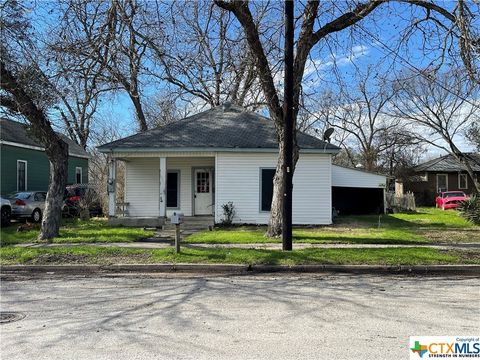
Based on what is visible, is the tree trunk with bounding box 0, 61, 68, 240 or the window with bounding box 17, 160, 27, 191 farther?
the window with bounding box 17, 160, 27, 191

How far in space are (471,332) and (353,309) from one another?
155 centimetres

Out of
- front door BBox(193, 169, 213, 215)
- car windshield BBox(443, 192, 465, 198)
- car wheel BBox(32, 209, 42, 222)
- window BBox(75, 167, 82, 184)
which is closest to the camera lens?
front door BBox(193, 169, 213, 215)

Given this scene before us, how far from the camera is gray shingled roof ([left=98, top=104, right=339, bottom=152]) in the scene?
60.2ft

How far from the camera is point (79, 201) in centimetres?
2109

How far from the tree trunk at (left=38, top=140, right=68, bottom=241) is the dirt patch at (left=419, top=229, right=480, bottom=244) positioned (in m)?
11.5

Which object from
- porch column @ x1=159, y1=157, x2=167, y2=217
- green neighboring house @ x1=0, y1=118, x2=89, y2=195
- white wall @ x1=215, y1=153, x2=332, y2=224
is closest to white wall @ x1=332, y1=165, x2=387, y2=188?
white wall @ x1=215, y1=153, x2=332, y2=224

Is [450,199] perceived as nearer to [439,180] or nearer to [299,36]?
[439,180]

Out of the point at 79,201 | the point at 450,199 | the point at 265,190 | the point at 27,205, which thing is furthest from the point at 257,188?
the point at 450,199

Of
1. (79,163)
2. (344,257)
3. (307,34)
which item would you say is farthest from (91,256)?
(79,163)

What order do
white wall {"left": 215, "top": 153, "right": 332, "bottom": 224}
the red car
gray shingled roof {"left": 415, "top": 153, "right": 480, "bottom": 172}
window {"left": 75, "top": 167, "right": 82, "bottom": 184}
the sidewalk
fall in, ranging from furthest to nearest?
gray shingled roof {"left": 415, "top": 153, "right": 480, "bottom": 172} → the red car → window {"left": 75, "top": 167, "right": 82, "bottom": 184} → white wall {"left": 215, "top": 153, "right": 332, "bottom": 224} → the sidewalk

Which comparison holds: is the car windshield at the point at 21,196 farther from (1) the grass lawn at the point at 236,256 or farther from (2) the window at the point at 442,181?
(2) the window at the point at 442,181

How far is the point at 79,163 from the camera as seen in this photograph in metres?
32.2

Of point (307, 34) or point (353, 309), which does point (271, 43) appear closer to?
point (307, 34)

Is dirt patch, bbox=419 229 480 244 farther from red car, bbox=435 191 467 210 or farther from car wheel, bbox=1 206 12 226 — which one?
red car, bbox=435 191 467 210
